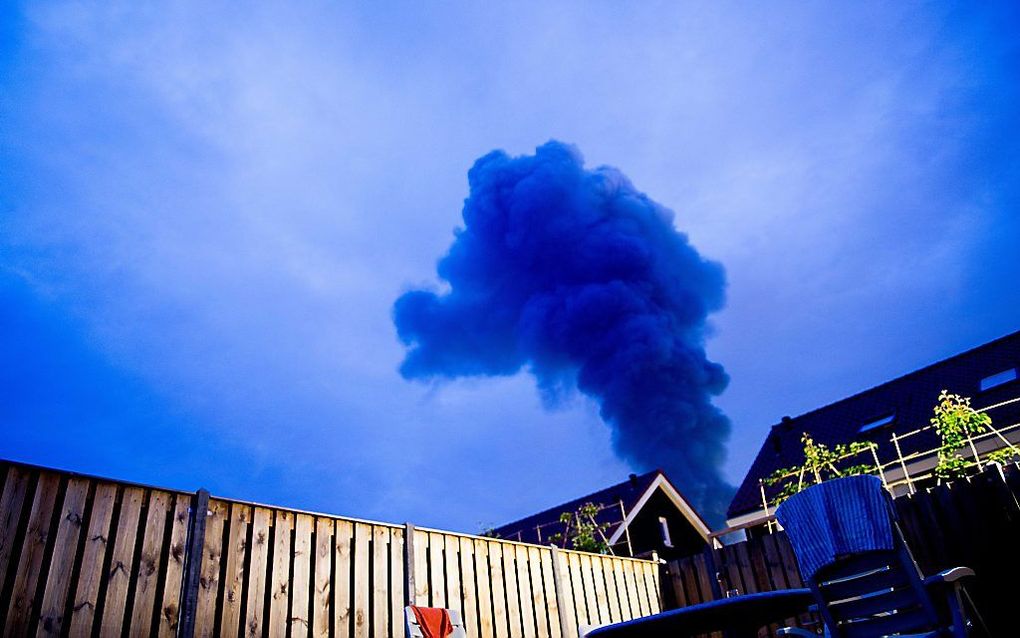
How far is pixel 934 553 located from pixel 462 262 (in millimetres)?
40836

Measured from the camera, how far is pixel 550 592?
223 inches

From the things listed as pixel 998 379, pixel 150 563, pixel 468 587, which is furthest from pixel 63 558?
pixel 998 379

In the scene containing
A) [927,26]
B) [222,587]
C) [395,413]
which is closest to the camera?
[222,587]

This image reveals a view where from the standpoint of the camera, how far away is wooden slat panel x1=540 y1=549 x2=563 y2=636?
217 inches

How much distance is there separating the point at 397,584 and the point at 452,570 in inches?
23.7

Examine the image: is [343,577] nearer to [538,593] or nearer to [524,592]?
[524,592]

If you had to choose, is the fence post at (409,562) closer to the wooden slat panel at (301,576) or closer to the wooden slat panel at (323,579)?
the wooden slat panel at (323,579)

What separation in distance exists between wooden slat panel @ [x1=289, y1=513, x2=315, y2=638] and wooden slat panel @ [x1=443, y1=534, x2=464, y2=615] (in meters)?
1.25

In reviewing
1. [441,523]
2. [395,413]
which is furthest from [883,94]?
[441,523]

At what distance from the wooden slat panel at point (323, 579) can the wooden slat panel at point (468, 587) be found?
1271 mm

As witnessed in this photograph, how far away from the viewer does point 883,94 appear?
65750 millimetres

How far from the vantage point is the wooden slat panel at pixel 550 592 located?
217 inches

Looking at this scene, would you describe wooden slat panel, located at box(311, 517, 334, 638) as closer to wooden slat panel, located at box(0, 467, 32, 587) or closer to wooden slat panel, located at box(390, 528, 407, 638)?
wooden slat panel, located at box(390, 528, 407, 638)

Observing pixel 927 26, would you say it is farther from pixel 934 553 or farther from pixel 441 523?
pixel 441 523
